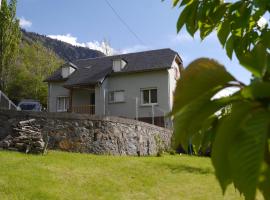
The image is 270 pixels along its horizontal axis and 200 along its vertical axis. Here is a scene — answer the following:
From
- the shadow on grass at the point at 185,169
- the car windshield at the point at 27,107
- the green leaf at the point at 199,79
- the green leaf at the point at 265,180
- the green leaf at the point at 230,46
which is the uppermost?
the car windshield at the point at 27,107

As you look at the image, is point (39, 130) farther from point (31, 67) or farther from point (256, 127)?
point (31, 67)

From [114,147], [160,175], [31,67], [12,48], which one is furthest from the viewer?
[31,67]

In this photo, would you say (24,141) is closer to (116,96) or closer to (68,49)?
(116,96)

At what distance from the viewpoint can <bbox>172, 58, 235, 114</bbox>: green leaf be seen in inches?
24.4

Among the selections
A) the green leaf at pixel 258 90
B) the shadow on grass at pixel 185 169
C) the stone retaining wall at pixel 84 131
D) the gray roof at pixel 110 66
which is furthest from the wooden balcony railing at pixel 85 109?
the green leaf at pixel 258 90

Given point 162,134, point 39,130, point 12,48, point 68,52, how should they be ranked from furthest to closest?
1. point 68,52
2. point 12,48
3. point 162,134
4. point 39,130

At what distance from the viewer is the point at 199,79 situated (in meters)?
0.63

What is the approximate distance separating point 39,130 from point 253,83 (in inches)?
531

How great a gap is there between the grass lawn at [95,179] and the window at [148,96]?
12.9 m

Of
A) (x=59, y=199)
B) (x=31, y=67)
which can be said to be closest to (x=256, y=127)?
(x=59, y=199)

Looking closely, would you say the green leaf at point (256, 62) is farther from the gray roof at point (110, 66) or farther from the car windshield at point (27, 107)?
the car windshield at point (27, 107)

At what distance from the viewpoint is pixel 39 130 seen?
535 inches

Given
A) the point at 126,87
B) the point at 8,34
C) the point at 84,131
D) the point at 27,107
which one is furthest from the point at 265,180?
the point at 8,34

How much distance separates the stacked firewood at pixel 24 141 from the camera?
1243cm
